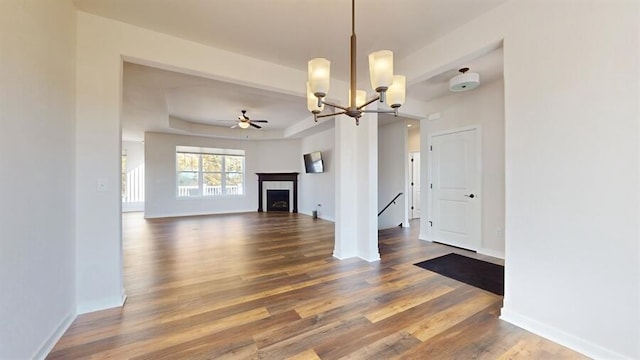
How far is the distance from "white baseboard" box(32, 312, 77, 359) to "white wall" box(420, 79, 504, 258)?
5.01 meters

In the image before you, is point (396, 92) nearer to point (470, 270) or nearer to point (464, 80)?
point (464, 80)

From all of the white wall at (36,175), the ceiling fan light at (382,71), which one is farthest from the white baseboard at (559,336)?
the white wall at (36,175)

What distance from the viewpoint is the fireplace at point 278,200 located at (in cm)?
929

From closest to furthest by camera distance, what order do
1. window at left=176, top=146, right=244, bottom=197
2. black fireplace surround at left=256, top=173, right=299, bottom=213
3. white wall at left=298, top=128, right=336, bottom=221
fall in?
white wall at left=298, top=128, right=336, bottom=221 → window at left=176, top=146, right=244, bottom=197 → black fireplace surround at left=256, top=173, right=299, bottom=213

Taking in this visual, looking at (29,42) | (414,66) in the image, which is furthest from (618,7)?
(29,42)

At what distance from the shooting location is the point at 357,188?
386cm

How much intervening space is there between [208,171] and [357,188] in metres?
6.64

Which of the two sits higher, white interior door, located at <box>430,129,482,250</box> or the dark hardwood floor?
white interior door, located at <box>430,129,482,250</box>

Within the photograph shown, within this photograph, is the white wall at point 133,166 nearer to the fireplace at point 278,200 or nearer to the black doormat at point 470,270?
the fireplace at point 278,200

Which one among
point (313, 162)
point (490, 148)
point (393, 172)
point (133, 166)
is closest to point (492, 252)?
point (490, 148)

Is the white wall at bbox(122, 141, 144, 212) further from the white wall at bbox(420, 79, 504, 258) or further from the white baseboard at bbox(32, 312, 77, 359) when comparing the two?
the white wall at bbox(420, 79, 504, 258)

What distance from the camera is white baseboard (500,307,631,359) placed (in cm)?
166

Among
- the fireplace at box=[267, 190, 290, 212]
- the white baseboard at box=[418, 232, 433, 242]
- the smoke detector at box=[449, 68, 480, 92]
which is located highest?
the smoke detector at box=[449, 68, 480, 92]

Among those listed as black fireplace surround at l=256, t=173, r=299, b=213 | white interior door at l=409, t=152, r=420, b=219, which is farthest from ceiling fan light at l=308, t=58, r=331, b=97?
black fireplace surround at l=256, t=173, r=299, b=213
